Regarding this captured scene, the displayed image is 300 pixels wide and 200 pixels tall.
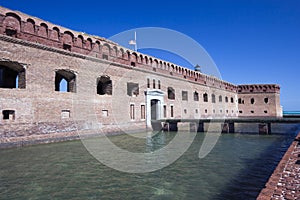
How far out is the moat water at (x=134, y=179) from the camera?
4637 millimetres

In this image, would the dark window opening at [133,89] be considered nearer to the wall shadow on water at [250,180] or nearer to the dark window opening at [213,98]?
the wall shadow on water at [250,180]

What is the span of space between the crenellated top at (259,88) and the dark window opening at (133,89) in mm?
28499

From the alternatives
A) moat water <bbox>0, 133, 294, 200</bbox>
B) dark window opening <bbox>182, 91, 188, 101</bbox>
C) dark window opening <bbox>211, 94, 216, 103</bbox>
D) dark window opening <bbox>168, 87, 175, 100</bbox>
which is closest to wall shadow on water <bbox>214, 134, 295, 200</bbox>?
moat water <bbox>0, 133, 294, 200</bbox>

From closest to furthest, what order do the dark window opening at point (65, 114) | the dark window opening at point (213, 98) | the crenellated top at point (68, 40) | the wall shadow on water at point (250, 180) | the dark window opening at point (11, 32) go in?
1. the wall shadow on water at point (250, 180)
2. the dark window opening at point (11, 32)
3. the crenellated top at point (68, 40)
4. the dark window opening at point (65, 114)
5. the dark window opening at point (213, 98)

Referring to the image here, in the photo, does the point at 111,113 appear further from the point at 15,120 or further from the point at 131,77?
the point at 15,120

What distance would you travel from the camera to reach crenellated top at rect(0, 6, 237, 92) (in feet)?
38.9

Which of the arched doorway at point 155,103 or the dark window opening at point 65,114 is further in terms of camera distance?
the arched doorway at point 155,103

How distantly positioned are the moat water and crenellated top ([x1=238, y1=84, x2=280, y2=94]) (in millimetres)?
35423

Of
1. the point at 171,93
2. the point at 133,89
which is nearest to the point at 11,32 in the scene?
the point at 133,89

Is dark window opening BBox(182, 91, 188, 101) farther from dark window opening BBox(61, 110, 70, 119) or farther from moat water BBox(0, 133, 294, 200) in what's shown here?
moat water BBox(0, 133, 294, 200)

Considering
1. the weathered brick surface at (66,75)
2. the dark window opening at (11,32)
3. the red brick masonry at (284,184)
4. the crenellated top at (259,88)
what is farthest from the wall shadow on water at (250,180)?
the crenellated top at (259,88)

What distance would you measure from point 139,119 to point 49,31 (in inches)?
372

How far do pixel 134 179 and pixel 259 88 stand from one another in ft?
132

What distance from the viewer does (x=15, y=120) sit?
1084cm
